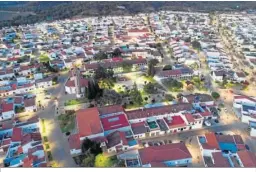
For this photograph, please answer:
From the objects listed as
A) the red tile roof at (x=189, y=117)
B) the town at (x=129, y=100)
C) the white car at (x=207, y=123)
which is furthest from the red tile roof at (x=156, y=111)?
the white car at (x=207, y=123)

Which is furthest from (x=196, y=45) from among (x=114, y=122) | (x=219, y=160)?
(x=219, y=160)

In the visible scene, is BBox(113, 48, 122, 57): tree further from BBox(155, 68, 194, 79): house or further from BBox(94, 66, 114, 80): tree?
BBox(155, 68, 194, 79): house

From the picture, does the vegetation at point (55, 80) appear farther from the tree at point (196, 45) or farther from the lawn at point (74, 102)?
the tree at point (196, 45)

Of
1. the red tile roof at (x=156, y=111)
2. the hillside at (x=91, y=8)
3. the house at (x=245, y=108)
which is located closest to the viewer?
the red tile roof at (x=156, y=111)

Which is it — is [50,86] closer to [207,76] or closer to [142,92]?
[142,92]

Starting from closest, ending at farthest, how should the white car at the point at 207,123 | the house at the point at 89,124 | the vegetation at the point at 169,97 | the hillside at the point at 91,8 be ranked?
the house at the point at 89,124
the white car at the point at 207,123
the vegetation at the point at 169,97
the hillside at the point at 91,8

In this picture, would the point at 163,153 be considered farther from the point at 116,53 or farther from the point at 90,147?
the point at 116,53
